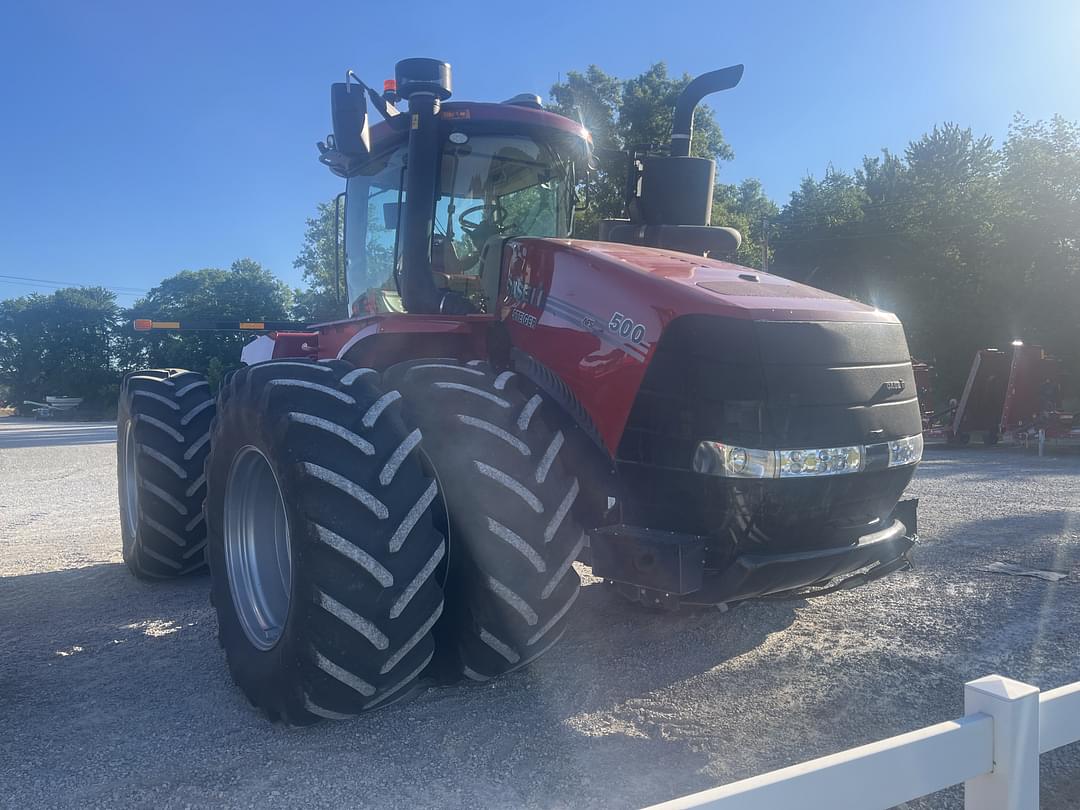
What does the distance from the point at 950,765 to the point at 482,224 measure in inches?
134

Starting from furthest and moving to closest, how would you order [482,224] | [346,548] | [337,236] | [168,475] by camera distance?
[337,236] < [168,475] < [482,224] < [346,548]

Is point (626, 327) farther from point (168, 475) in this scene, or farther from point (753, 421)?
point (168, 475)

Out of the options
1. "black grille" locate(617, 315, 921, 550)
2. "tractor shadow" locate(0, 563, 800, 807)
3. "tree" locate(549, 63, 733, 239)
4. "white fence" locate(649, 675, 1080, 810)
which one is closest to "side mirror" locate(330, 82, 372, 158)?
"black grille" locate(617, 315, 921, 550)

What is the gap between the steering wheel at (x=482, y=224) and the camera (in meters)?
4.37

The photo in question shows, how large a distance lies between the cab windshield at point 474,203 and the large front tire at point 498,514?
3.75 ft

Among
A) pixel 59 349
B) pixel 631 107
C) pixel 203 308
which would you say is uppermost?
pixel 631 107

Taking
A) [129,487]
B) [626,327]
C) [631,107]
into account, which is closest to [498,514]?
[626,327]

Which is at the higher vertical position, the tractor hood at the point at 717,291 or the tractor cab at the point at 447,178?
the tractor cab at the point at 447,178

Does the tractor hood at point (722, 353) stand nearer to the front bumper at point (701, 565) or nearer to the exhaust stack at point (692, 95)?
the front bumper at point (701, 565)

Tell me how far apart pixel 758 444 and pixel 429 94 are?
8.11 feet

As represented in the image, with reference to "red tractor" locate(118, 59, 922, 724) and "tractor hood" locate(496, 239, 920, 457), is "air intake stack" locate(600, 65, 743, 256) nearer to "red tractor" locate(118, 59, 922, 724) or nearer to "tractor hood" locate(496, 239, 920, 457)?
"red tractor" locate(118, 59, 922, 724)

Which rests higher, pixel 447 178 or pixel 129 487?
pixel 447 178

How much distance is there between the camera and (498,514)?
9.41ft

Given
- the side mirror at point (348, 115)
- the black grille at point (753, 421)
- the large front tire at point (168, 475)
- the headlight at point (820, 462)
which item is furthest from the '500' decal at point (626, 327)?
the large front tire at point (168, 475)
